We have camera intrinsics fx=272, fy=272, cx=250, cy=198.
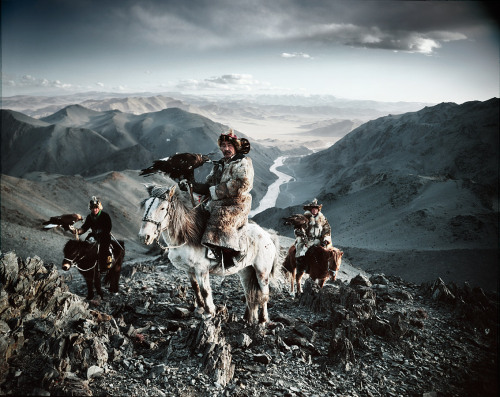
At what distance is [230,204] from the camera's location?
5.36 m

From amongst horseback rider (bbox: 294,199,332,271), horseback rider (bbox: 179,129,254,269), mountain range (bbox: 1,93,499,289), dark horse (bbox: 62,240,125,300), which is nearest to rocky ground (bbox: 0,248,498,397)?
dark horse (bbox: 62,240,125,300)

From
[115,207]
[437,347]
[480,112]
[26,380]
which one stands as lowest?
[115,207]

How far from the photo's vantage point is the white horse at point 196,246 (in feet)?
15.9

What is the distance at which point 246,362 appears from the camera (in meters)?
4.99

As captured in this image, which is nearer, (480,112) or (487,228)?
(487,228)

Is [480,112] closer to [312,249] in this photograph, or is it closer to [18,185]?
[312,249]

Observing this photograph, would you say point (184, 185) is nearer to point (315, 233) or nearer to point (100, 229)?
point (100, 229)

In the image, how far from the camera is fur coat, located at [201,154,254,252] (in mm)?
5145

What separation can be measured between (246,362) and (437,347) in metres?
4.67

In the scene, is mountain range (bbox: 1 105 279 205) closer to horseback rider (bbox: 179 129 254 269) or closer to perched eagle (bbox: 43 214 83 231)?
perched eagle (bbox: 43 214 83 231)

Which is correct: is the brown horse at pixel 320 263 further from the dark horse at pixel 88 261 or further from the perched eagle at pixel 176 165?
the dark horse at pixel 88 261

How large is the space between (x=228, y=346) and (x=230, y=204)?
2560mm

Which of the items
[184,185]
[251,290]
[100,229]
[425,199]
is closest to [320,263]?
[251,290]

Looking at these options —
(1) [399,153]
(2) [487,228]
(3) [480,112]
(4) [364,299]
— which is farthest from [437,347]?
(3) [480,112]
